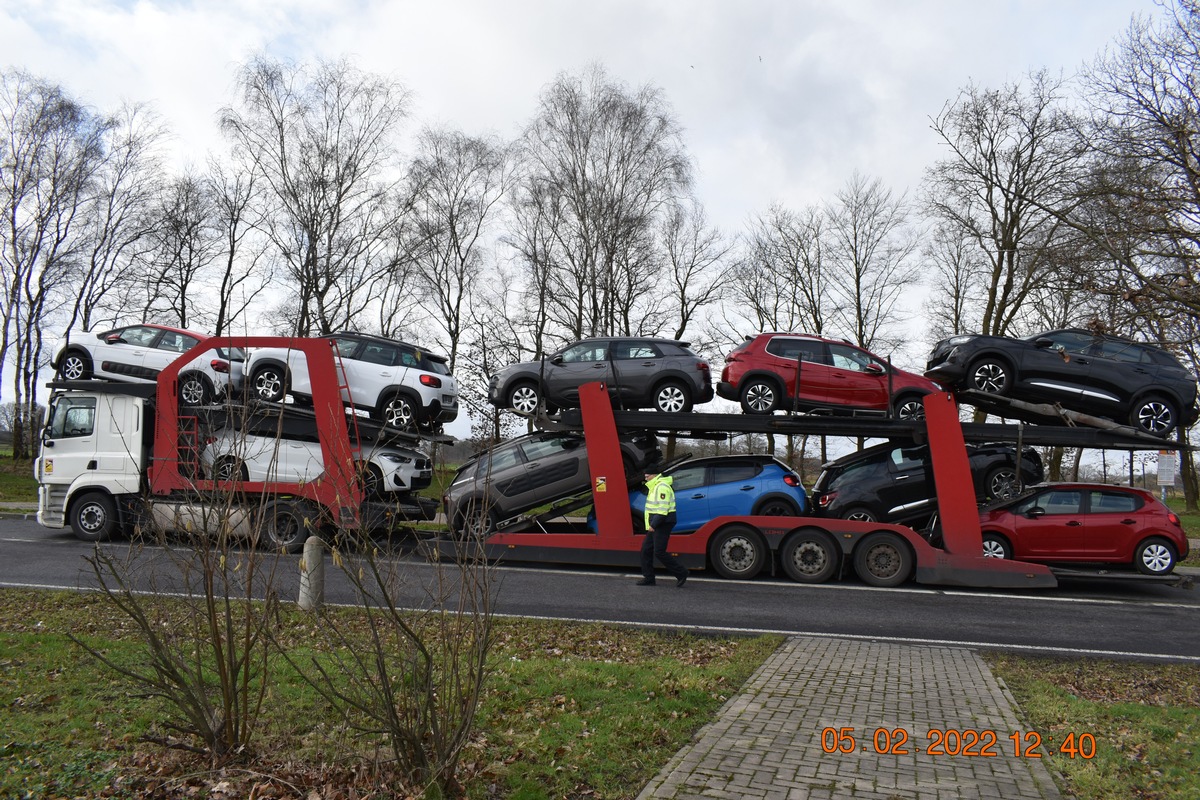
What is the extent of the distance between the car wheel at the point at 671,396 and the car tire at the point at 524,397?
80.2 inches

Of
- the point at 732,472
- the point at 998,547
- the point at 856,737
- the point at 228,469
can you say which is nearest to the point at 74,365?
the point at 732,472

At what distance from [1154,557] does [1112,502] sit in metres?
0.97

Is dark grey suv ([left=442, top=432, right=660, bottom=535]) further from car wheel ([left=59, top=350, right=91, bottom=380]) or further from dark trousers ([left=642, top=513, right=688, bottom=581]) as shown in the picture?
car wheel ([left=59, top=350, right=91, bottom=380])

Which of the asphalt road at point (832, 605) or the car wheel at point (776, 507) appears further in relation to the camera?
the car wheel at point (776, 507)

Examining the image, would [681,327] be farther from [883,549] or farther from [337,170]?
[883,549]

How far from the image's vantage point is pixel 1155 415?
12.7m

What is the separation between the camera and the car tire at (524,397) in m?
13.9

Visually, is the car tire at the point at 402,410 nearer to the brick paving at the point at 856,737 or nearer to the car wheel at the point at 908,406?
the car wheel at the point at 908,406

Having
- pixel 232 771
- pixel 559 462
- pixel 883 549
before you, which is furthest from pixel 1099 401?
pixel 232 771

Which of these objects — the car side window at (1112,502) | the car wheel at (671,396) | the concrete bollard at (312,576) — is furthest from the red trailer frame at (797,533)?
the concrete bollard at (312,576)

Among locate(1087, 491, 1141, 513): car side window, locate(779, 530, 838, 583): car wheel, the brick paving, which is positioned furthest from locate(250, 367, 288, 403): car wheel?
locate(1087, 491, 1141, 513): car side window

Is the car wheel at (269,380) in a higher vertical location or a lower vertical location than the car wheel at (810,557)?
higher

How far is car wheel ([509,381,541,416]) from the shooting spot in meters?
13.9

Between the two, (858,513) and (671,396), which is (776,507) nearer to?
(858,513)
